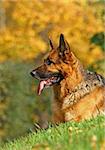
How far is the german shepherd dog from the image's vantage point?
33.0 feet

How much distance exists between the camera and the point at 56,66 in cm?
1020

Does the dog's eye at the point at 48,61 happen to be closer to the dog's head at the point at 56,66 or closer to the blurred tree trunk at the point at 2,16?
the dog's head at the point at 56,66

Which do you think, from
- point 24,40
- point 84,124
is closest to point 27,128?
point 24,40

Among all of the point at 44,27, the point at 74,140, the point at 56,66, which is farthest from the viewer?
the point at 44,27

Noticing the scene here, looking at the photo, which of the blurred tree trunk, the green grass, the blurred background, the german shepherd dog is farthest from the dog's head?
the blurred tree trunk

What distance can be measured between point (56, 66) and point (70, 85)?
348mm

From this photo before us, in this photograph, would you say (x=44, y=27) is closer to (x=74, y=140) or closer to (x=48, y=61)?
(x=48, y=61)

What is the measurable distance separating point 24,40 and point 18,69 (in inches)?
225

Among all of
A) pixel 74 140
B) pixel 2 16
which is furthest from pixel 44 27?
pixel 74 140

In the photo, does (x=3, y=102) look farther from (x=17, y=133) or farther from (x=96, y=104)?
(x=96, y=104)

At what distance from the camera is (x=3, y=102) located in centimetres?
1905

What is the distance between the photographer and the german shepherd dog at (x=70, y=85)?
396 inches

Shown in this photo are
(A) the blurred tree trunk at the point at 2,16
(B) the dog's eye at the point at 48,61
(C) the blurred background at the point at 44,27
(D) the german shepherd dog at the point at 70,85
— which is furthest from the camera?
(A) the blurred tree trunk at the point at 2,16

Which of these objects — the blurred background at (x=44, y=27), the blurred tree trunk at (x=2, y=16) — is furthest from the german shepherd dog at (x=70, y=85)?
the blurred tree trunk at (x=2, y=16)
